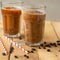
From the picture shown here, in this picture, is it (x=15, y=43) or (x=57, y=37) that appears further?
(x=57, y=37)

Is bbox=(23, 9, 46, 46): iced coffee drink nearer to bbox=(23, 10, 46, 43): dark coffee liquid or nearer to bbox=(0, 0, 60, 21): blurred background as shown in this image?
bbox=(23, 10, 46, 43): dark coffee liquid

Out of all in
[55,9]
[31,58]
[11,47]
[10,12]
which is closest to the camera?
[31,58]

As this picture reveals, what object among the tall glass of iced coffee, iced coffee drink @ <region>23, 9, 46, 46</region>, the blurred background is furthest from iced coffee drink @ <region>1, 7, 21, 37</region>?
the blurred background

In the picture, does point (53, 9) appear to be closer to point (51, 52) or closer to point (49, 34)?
point (49, 34)

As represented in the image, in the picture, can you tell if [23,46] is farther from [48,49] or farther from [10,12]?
[10,12]

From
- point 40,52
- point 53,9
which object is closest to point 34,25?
point 40,52

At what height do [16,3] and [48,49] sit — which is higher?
[16,3]

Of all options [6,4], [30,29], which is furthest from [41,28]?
[6,4]
